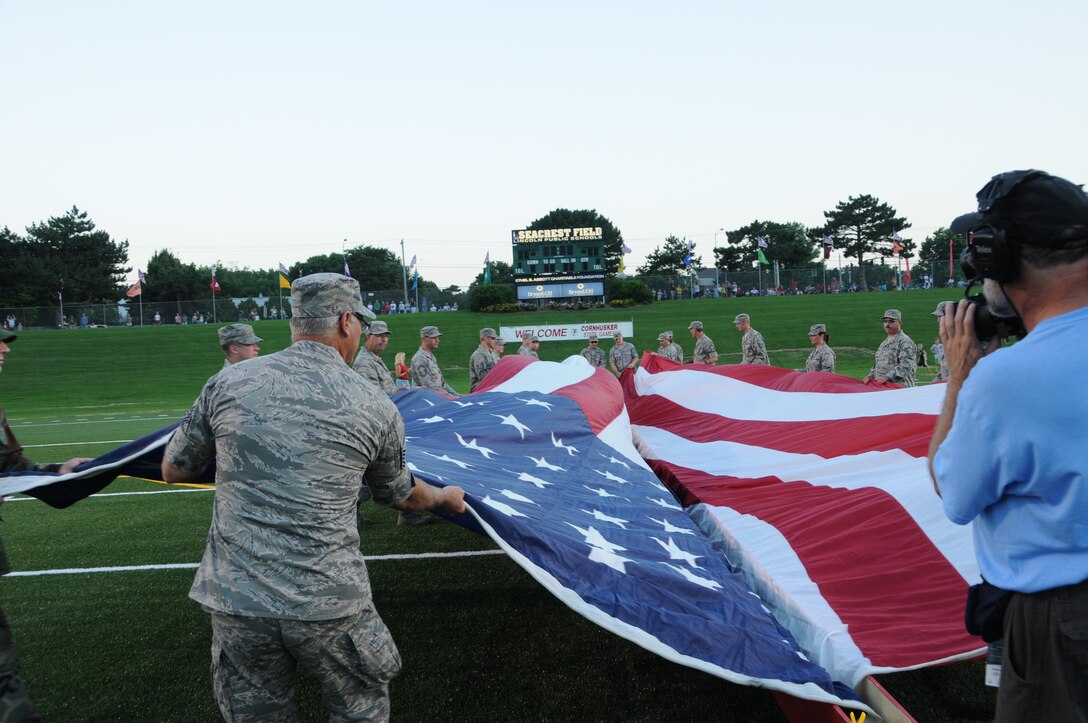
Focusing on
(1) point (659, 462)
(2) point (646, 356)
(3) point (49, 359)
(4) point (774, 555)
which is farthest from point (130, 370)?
(4) point (774, 555)

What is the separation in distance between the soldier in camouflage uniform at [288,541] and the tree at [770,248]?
2669 inches

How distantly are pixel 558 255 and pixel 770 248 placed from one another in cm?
3643

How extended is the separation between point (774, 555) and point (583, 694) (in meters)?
1.13

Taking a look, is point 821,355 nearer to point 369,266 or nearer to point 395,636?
point 395,636

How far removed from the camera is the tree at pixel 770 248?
67312 mm

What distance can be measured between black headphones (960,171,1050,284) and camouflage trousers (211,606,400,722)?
170 cm

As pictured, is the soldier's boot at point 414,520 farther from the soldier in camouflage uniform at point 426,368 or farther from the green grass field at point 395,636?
the soldier in camouflage uniform at point 426,368

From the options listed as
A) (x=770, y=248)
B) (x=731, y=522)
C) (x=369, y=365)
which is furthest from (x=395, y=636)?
(x=770, y=248)

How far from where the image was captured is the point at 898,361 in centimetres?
914

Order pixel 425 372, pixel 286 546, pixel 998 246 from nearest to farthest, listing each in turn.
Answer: pixel 998 246 < pixel 286 546 < pixel 425 372

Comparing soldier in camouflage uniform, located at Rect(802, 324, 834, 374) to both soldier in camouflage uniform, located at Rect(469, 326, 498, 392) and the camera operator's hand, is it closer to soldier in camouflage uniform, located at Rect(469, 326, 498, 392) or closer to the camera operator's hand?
soldier in camouflage uniform, located at Rect(469, 326, 498, 392)

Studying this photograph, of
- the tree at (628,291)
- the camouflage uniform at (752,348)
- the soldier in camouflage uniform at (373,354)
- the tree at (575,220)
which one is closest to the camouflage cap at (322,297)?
the soldier in camouflage uniform at (373,354)

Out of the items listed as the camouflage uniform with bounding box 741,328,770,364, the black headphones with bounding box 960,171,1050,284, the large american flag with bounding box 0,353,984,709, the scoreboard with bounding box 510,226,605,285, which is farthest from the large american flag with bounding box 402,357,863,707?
the scoreboard with bounding box 510,226,605,285

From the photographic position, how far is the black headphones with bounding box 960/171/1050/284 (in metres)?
1.36
